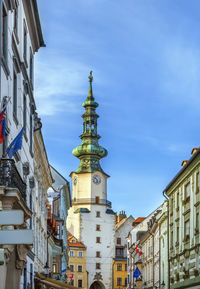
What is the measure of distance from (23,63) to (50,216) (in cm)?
2672

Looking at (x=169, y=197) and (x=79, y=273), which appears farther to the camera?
(x=79, y=273)

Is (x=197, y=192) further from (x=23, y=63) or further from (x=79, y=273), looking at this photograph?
(x=79, y=273)

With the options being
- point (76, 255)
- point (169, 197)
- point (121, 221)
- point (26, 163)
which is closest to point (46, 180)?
point (169, 197)

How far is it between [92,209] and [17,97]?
9486 centimetres

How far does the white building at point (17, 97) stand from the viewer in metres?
13.7

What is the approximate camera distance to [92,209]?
11225 centimetres

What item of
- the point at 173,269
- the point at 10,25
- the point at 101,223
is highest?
the point at 101,223

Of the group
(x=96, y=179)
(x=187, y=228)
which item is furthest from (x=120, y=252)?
(x=187, y=228)

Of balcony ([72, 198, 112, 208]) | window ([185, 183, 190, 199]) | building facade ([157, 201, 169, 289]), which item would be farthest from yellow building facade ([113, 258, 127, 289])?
window ([185, 183, 190, 199])

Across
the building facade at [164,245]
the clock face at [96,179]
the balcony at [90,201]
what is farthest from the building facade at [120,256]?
the building facade at [164,245]

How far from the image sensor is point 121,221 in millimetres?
126438

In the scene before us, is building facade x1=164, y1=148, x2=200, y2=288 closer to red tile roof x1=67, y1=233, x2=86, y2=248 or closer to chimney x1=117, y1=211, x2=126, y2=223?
red tile roof x1=67, y1=233, x2=86, y2=248

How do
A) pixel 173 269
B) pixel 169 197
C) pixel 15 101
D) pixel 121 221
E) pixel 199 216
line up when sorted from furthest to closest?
pixel 121 221
pixel 169 197
pixel 173 269
pixel 199 216
pixel 15 101

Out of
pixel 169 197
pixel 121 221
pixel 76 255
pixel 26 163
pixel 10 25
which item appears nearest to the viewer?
pixel 10 25
